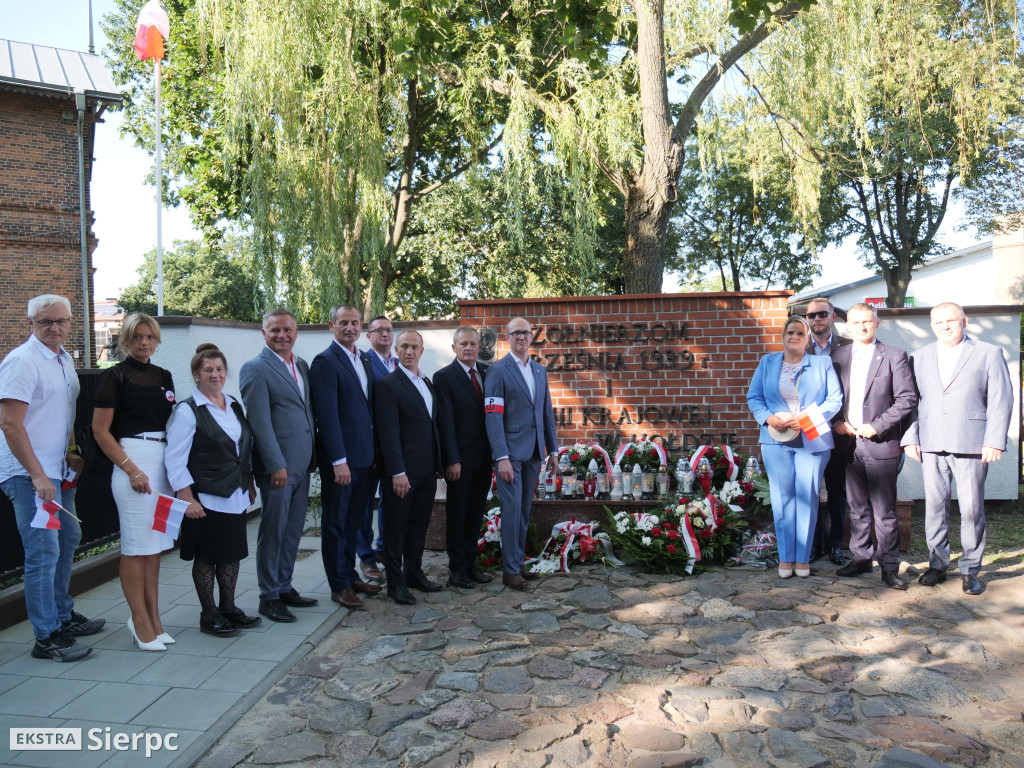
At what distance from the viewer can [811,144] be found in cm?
1010

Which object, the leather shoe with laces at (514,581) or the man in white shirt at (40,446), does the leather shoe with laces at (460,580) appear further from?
the man in white shirt at (40,446)

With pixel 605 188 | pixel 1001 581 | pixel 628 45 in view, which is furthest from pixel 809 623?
pixel 605 188

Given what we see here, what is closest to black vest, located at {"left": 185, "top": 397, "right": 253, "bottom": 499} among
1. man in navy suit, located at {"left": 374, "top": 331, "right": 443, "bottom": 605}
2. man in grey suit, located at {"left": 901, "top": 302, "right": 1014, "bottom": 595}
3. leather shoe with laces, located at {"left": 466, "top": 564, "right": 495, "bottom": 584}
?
man in navy suit, located at {"left": 374, "top": 331, "right": 443, "bottom": 605}

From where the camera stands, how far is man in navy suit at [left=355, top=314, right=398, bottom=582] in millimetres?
5281

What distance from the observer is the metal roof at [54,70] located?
58.5ft

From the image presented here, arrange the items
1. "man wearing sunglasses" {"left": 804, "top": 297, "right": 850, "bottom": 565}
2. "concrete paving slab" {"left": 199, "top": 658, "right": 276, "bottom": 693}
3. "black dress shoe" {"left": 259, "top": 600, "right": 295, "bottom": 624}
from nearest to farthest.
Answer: "concrete paving slab" {"left": 199, "top": 658, "right": 276, "bottom": 693}
"black dress shoe" {"left": 259, "top": 600, "right": 295, "bottom": 624}
"man wearing sunglasses" {"left": 804, "top": 297, "right": 850, "bottom": 565}

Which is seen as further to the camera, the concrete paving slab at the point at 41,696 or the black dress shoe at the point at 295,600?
the black dress shoe at the point at 295,600

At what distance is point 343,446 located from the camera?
15.8 ft

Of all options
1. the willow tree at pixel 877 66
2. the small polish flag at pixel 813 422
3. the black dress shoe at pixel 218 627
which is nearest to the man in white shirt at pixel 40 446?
the black dress shoe at pixel 218 627

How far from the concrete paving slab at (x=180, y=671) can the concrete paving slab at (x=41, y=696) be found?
26 cm

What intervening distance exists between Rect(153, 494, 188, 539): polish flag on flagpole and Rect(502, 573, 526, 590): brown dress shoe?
2.23m

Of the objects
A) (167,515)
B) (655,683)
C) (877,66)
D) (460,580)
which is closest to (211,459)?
(167,515)

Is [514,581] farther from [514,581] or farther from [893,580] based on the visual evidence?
[893,580]

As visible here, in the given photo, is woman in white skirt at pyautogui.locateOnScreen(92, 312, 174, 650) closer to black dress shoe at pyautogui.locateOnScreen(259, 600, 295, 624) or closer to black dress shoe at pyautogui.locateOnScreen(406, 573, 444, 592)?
black dress shoe at pyautogui.locateOnScreen(259, 600, 295, 624)
